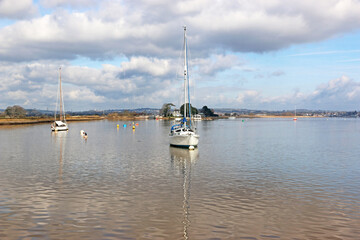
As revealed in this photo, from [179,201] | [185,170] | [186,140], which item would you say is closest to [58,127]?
[186,140]

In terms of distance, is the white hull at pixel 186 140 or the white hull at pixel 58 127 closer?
the white hull at pixel 186 140

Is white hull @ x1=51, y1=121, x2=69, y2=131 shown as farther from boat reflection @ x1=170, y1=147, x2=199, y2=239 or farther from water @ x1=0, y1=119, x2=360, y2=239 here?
water @ x1=0, y1=119, x2=360, y2=239

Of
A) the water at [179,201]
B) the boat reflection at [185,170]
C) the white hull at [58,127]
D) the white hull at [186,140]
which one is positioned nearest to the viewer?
the water at [179,201]

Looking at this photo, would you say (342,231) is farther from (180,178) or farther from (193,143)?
(193,143)

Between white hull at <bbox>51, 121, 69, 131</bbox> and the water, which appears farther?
white hull at <bbox>51, 121, 69, 131</bbox>

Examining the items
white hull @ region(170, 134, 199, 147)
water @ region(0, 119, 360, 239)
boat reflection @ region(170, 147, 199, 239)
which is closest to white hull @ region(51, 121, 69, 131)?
boat reflection @ region(170, 147, 199, 239)

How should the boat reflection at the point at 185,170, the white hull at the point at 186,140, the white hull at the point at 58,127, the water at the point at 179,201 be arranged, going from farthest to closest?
1. the white hull at the point at 58,127
2. the white hull at the point at 186,140
3. the boat reflection at the point at 185,170
4. the water at the point at 179,201

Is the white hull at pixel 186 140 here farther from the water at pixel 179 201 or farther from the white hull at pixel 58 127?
the white hull at pixel 58 127

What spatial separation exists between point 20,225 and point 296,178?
2197 centimetres

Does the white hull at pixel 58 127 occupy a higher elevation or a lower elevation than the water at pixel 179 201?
higher

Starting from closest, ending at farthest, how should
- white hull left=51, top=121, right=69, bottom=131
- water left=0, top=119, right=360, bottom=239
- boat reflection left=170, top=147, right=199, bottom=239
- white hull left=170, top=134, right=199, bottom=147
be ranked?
1. water left=0, top=119, right=360, bottom=239
2. boat reflection left=170, top=147, right=199, bottom=239
3. white hull left=170, top=134, right=199, bottom=147
4. white hull left=51, top=121, right=69, bottom=131

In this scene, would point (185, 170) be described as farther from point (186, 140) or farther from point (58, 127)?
point (58, 127)

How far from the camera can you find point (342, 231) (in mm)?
14695

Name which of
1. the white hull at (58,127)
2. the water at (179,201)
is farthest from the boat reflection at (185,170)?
the white hull at (58,127)
